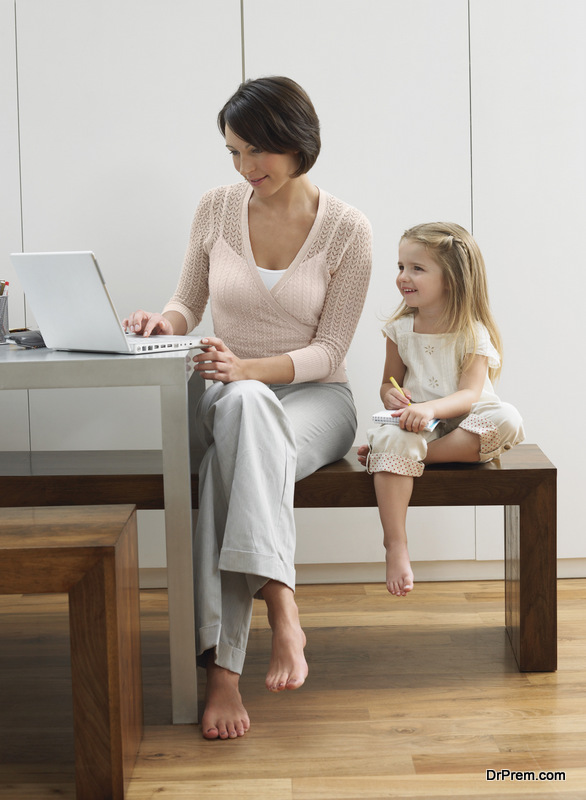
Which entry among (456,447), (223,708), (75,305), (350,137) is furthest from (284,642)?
(350,137)

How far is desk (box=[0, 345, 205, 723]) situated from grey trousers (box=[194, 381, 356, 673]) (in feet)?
0.15

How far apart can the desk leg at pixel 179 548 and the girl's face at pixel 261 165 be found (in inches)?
26.4

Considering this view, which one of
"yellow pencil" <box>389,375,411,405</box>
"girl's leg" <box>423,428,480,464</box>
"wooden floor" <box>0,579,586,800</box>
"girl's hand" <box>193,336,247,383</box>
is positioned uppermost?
"girl's hand" <box>193,336,247,383</box>

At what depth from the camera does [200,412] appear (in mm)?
1869

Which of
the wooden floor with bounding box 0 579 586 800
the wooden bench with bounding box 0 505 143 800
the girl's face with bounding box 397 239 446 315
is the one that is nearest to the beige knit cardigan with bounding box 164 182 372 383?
the girl's face with bounding box 397 239 446 315

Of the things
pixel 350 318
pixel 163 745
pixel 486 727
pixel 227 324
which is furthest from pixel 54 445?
pixel 486 727

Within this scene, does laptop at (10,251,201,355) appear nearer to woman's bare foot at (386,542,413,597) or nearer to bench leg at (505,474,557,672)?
woman's bare foot at (386,542,413,597)

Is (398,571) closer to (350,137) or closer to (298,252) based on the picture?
(298,252)

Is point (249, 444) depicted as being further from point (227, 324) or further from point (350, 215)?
point (350, 215)

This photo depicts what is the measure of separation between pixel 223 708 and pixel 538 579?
736mm

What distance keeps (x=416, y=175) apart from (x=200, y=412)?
1.05 meters

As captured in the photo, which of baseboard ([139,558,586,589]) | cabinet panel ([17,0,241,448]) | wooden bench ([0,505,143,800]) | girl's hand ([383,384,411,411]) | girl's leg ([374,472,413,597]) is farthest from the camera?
baseboard ([139,558,586,589])

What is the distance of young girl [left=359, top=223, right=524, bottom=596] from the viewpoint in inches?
73.3

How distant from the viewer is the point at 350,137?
2455 millimetres
